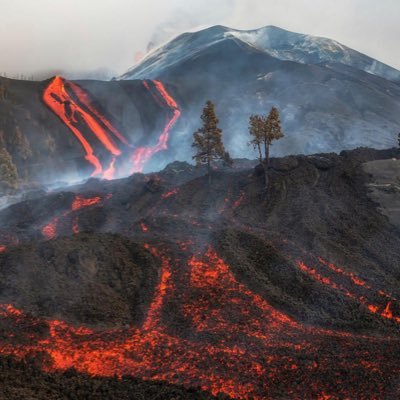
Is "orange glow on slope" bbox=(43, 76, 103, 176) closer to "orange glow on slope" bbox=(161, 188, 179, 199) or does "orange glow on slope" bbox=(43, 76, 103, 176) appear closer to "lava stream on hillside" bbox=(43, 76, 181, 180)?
"lava stream on hillside" bbox=(43, 76, 181, 180)

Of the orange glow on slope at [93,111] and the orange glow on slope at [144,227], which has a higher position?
the orange glow on slope at [93,111]

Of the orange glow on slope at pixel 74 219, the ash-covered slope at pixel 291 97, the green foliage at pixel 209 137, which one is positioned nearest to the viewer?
the orange glow on slope at pixel 74 219

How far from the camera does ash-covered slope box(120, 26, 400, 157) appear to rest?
9062 cm

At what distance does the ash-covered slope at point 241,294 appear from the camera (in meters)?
19.7

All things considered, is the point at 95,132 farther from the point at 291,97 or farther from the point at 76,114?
the point at 291,97

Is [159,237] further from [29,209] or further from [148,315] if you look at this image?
[29,209]

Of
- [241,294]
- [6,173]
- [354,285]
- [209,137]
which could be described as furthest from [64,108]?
[354,285]

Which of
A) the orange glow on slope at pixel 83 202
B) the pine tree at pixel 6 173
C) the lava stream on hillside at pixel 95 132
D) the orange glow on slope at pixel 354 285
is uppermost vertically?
the lava stream on hillside at pixel 95 132

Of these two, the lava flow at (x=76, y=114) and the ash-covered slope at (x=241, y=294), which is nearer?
the ash-covered slope at (x=241, y=294)

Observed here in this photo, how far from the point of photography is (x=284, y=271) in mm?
28625

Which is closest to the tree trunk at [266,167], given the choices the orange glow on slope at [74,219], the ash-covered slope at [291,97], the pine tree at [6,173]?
the orange glow on slope at [74,219]

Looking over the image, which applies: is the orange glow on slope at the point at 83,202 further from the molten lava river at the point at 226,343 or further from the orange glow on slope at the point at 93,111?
the orange glow on slope at the point at 93,111

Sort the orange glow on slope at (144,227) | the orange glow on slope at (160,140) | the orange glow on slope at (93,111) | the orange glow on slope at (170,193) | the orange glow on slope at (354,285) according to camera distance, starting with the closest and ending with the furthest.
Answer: the orange glow on slope at (354,285) → the orange glow on slope at (144,227) → the orange glow on slope at (170,193) → the orange glow on slope at (160,140) → the orange glow on slope at (93,111)

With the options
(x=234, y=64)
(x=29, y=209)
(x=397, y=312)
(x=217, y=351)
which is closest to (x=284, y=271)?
(x=397, y=312)
